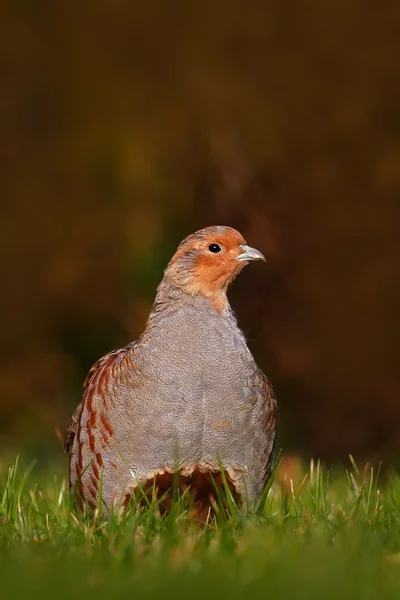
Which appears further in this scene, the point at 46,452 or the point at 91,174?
the point at 91,174

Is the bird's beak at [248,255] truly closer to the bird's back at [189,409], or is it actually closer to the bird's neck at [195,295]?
the bird's neck at [195,295]

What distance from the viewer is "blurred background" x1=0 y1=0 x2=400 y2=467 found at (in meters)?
8.48

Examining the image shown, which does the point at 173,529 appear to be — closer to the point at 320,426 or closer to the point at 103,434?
the point at 103,434

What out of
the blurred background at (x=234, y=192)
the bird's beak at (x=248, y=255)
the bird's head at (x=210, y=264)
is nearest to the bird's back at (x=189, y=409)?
the bird's head at (x=210, y=264)

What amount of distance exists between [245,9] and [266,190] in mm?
1393

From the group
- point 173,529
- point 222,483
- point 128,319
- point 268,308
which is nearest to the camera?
point 173,529

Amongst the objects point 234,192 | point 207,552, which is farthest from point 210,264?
point 234,192

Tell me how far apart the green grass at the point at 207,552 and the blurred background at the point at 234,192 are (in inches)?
163

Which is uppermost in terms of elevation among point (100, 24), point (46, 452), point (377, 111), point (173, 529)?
point (100, 24)

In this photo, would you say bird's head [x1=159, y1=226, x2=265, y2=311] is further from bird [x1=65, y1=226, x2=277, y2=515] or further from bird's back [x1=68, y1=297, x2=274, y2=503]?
bird's back [x1=68, y1=297, x2=274, y2=503]

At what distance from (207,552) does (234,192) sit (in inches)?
223

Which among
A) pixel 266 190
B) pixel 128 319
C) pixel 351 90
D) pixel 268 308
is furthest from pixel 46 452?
pixel 351 90

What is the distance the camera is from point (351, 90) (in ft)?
28.3

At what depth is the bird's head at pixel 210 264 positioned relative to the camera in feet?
14.1
